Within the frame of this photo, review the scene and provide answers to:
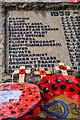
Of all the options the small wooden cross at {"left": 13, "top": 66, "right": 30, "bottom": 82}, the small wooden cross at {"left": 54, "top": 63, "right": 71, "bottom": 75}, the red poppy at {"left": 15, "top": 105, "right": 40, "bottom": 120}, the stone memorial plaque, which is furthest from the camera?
the stone memorial plaque

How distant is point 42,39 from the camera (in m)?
1.85

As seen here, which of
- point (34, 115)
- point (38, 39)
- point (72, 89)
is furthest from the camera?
point (38, 39)

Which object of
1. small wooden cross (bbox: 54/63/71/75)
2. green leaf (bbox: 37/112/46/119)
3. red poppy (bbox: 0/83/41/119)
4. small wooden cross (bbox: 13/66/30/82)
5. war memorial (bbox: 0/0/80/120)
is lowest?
green leaf (bbox: 37/112/46/119)

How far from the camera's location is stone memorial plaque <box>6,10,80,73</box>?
1.74 m

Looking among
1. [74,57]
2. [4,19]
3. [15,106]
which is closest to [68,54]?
[74,57]

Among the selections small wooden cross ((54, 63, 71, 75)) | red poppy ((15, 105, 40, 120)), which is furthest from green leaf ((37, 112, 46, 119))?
small wooden cross ((54, 63, 71, 75))

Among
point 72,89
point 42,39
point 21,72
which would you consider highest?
point 42,39

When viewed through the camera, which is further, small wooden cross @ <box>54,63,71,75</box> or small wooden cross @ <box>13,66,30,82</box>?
small wooden cross @ <box>54,63,71,75</box>

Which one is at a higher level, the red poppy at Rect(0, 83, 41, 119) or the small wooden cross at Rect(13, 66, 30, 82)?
the small wooden cross at Rect(13, 66, 30, 82)

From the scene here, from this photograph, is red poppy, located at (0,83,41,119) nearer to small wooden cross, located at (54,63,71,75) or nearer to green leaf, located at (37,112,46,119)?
green leaf, located at (37,112,46,119)

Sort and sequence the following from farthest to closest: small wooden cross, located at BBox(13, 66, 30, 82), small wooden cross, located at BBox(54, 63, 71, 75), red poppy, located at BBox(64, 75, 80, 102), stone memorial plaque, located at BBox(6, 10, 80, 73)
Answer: stone memorial plaque, located at BBox(6, 10, 80, 73) → small wooden cross, located at BBox(54, 63, 71, 75) → small wooden cross, located at BBox(13, 66, 30, 82) → red poppy, located at BBox(64, 75, 80, 102)

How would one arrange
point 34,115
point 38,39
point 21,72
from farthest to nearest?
point 38,39
point 21,72
point 34,115

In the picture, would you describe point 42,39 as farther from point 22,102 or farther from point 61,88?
point 22,102

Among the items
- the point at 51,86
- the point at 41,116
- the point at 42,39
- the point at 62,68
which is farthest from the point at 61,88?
the point at 42,39
